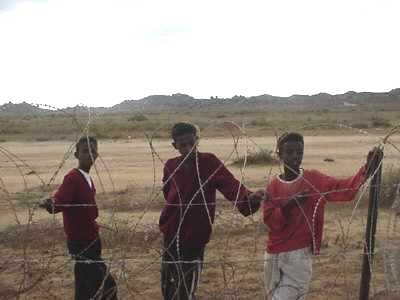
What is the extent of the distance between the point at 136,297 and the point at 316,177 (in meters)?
2.57

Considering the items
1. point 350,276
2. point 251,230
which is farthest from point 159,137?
point 350,276

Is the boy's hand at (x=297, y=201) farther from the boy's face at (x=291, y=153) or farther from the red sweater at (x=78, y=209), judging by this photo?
the red sweater at (x=78, y=209)

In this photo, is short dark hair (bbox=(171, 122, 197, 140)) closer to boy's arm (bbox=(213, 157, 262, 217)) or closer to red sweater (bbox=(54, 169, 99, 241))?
boy's arm (bbox=(213, 157, 262, 217))

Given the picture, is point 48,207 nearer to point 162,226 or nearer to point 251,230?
point 162,226

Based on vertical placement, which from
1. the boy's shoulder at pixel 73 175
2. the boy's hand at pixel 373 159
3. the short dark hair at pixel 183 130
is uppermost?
the short dark hair at pixel 183 130

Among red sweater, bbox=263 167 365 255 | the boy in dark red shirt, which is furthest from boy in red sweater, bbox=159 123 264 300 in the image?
the boy in dark red shirt

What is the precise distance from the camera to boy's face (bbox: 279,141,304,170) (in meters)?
4.20

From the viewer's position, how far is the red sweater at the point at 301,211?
161 inches

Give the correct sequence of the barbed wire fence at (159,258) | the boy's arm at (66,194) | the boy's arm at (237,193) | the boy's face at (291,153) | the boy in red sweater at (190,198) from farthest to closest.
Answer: the barbed wire fence at (159,258) → the boy's arm at (66,194) → the boy in red sweater at (190,198) → the boy's face at (291,153) → the boy's arm at (237,193)

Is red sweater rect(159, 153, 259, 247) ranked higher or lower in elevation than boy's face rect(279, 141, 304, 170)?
lower

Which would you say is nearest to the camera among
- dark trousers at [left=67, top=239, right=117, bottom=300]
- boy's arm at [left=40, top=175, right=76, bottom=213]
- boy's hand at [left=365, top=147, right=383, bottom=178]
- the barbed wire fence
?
boy's hand at [left=365, top=147, right=383, bottom=178]

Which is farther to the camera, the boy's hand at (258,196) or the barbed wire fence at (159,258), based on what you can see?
the barbed wire fence at (159,258)

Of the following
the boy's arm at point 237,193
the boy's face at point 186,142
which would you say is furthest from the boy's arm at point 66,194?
the boy's arm at point 237,193

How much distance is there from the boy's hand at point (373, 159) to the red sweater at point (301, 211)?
0.06 m
